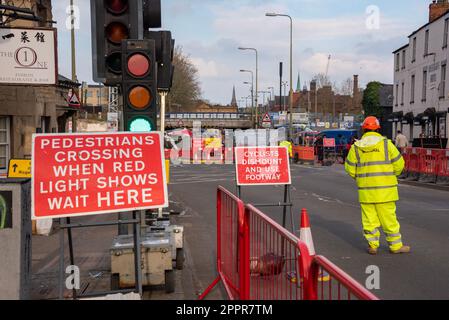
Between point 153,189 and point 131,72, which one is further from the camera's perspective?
point 131,72

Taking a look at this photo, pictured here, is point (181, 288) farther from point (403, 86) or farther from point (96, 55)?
point (403, 86)

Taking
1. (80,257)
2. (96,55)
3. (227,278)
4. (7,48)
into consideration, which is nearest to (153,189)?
(227,278)

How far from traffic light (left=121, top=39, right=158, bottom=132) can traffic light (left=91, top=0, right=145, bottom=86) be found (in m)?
0.44

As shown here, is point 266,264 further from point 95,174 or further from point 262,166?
point 262,166

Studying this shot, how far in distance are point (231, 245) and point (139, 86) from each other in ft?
7.02

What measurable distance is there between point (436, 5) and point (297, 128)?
892 inches

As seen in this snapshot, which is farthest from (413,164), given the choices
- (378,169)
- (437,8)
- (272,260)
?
(437,8)

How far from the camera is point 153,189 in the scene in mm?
4789

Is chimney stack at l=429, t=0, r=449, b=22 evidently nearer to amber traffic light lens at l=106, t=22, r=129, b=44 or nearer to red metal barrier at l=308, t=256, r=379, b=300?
amber traffic light lens at l=106, t=22, r=129, b=44

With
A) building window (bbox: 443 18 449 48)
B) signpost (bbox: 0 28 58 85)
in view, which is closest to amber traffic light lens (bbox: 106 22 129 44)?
signpost (bbox: 0 28 58 85)

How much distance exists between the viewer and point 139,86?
6.02m

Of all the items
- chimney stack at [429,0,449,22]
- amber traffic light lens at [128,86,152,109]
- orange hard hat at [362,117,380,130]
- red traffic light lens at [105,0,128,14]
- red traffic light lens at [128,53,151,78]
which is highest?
chimney stack at [429,0,449,22]

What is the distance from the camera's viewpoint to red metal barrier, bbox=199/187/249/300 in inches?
187
